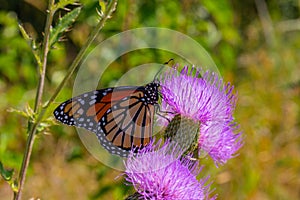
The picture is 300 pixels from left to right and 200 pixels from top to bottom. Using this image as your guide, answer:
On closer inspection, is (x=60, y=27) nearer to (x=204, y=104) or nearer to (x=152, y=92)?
(x=152, y=92)

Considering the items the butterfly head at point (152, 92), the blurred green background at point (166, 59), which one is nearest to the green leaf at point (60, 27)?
the butterfly head at point (152, 92)

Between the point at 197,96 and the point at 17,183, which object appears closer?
the point at 17,183

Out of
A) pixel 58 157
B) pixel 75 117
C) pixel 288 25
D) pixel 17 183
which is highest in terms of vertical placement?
pixel 288 25

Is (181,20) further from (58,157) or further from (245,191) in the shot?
(58,157)

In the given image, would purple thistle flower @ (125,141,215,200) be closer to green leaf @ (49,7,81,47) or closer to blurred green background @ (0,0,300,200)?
green leaf @ (49,7,81,47)

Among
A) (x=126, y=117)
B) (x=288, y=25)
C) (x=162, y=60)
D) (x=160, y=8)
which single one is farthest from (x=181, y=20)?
(x=288, y=25)

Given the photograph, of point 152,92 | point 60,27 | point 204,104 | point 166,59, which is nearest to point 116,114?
point 152,92

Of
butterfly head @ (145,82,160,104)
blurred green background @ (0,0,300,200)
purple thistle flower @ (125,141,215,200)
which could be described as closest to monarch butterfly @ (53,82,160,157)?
butterfly head @ (145,82,160,104)
